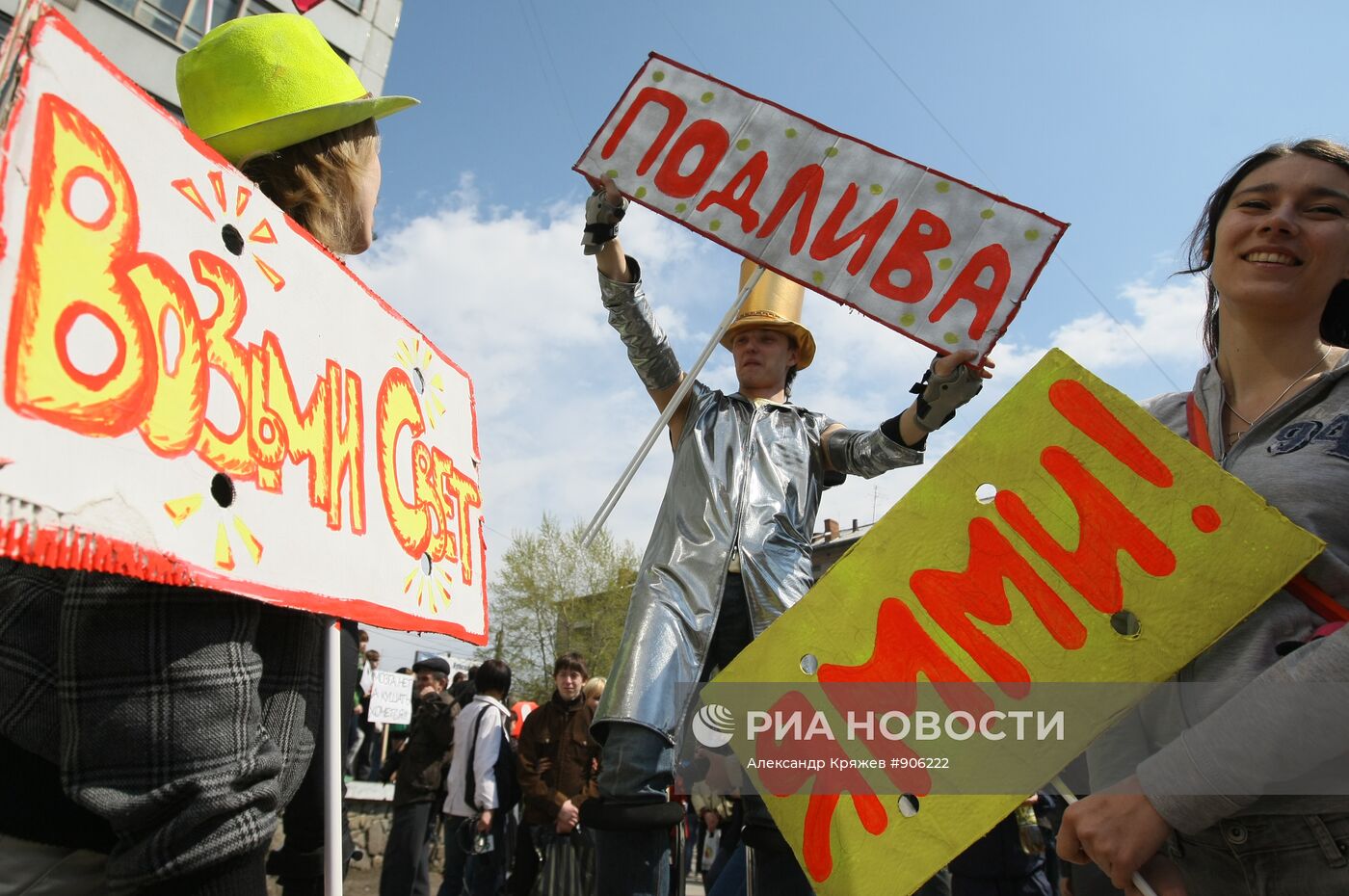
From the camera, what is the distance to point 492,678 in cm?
603

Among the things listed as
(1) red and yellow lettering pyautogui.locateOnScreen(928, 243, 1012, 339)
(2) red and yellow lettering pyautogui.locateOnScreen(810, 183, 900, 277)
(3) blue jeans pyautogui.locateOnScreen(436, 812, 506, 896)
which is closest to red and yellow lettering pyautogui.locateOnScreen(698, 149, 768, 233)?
(2) red and yellow lettering pyautogui.locateOnScreen(810, 183, 900, 277)

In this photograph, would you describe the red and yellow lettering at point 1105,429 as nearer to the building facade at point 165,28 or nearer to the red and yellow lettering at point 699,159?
the red and yellow lettering at point 699,159

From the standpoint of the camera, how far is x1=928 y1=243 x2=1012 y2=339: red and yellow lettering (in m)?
2.44

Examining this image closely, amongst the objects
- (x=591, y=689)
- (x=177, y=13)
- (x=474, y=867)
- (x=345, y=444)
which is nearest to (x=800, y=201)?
(x=345, y=444)

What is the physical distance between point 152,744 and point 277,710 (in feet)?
0.62

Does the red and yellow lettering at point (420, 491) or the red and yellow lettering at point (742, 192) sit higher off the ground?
the red and yellow lettering at point (742, 192)

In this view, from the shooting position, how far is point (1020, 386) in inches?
60.8

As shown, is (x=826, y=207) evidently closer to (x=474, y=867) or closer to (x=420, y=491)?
(x=420, y=491)

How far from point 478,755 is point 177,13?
14.5 m

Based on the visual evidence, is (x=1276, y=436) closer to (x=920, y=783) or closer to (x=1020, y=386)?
(x=1020, y=386)

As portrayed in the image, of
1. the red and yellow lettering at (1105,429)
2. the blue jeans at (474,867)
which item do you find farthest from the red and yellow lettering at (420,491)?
the blue jeans at (474,867)

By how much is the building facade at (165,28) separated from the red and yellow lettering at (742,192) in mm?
12856

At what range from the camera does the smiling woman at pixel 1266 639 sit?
115 cm

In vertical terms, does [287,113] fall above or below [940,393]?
above
